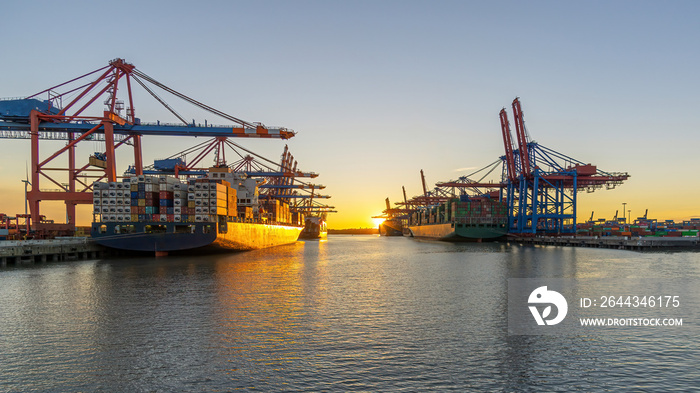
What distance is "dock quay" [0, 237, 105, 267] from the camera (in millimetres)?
47219

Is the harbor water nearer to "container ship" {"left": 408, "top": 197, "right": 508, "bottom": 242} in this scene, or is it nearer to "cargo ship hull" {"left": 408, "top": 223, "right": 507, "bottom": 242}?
"cargo ship hull" {"left": 408, "top": 223, "right": 507, "bottom": 242}

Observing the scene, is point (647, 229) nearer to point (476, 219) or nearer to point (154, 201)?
point (476, 219)

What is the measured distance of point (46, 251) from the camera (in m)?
51.0

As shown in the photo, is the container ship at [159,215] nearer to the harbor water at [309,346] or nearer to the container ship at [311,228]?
the harbor water at [309,346]

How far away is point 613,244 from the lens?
69.6 meters

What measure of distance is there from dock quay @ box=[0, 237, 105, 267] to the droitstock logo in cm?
4841

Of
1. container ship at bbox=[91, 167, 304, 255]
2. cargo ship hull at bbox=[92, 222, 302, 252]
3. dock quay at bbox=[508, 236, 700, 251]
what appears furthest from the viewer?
dock quay at bbox=[508, 236, 700, 251]

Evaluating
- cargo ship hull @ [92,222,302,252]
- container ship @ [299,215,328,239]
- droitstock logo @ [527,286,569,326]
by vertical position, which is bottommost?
container ship @ [299,215,328,239]

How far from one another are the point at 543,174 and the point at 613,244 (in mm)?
25000

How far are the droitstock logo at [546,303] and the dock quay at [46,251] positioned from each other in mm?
48406

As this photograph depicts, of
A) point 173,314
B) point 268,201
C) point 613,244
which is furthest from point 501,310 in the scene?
point 268,201

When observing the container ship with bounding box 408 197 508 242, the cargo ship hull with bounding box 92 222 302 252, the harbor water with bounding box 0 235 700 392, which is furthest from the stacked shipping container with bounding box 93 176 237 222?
the container ship with bounding box 408 197 508 242

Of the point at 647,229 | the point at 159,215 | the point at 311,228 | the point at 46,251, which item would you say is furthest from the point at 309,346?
the point at 311,228

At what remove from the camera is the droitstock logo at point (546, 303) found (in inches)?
768
